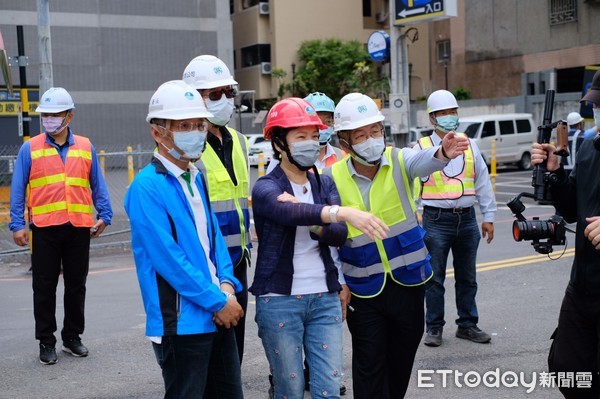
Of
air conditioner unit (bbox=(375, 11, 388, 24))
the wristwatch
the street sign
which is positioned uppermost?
air conditioner unit (bbox=(375, 11, 388, 24))

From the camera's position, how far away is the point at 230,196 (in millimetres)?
4984

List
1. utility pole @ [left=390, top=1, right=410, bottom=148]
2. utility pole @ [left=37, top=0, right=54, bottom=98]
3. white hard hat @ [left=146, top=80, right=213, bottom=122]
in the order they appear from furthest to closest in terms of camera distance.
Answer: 1. utility pole @ [left=390, top=1, right=410, bottom=148]
2. utility pole @ [left=37, top=0, right=54, bottom=98]
3. white hard hat @ [left=146, top=80, right=213, bottom=122]

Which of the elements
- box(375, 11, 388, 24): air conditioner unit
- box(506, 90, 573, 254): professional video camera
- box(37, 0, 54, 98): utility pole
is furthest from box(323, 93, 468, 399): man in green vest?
box(375, 11, 388, 24): air conditioner unit

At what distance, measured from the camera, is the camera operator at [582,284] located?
4.25 meters

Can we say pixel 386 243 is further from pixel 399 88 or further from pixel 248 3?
pixel 248 3

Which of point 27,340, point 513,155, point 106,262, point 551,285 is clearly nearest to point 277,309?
point 27,340

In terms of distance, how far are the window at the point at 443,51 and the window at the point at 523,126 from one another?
1901cm

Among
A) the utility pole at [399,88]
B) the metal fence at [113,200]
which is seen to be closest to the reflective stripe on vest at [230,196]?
the metal fence at [113,200]

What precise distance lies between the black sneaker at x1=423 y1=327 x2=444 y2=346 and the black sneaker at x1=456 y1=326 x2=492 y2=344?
28 cm

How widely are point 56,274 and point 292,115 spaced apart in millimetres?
3443

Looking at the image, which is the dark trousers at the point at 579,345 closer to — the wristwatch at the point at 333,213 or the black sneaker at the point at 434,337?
the wristwatch at the point at 333,213

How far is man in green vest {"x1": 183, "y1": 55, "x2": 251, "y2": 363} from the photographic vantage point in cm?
496

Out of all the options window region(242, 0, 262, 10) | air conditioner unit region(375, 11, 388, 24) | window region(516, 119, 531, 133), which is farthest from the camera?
air conditioner unit region(375, 11, 388, 24)

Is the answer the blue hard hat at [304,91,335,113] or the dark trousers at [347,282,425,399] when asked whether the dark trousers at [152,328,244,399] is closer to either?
the dark trousers at [347,282,425,399]
